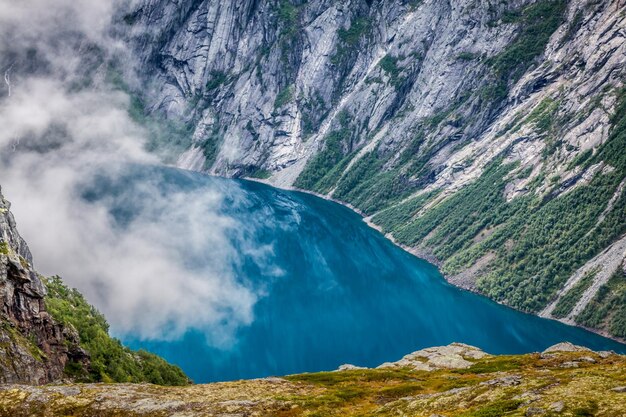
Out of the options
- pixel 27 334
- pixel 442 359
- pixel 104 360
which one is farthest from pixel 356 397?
pixel 104 360

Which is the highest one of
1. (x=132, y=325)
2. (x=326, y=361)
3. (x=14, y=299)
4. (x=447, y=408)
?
(x=132, y=325)

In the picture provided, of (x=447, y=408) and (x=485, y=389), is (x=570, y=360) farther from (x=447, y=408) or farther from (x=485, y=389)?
(x=447, y=408)

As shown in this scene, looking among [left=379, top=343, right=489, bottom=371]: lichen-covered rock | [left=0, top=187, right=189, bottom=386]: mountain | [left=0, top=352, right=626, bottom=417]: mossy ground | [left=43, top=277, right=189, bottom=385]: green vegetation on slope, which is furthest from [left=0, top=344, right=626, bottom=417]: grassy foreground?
[left=43, top=277, right=189, bottom=385]: green vegetation on slope

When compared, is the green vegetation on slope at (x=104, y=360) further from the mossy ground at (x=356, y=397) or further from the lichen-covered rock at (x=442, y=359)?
the lichen-covered rock at (x=442, y=359)

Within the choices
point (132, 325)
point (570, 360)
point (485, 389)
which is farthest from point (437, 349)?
point (132, 325)

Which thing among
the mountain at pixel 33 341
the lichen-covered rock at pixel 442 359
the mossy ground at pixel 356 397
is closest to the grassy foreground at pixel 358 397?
the mossy ground at pixel 356 397
